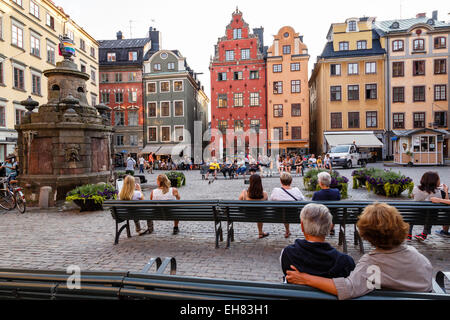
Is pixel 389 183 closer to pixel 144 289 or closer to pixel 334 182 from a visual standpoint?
pixel 334 182

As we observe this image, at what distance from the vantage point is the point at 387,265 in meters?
2.41

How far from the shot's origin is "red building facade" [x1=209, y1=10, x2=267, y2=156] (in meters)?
41.1

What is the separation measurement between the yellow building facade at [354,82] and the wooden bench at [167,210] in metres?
34.5

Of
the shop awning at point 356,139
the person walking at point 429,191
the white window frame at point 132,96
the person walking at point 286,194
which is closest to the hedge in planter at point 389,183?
the person walking at point 429,191

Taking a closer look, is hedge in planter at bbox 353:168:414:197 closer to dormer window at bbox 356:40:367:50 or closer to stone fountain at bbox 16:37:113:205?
stone fountain at bbox 16:37:113:205

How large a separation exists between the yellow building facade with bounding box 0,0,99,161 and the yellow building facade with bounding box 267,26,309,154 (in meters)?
25.4

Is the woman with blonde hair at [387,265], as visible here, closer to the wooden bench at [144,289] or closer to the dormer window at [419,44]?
the wooden bench at [144,289]

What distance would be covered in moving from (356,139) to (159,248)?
3481 cm

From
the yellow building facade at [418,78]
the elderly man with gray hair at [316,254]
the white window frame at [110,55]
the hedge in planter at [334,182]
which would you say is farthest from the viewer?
the white window frame at [110,55]

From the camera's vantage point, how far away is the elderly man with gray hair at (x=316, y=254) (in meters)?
2.49

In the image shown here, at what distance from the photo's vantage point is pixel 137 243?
639 centimetres

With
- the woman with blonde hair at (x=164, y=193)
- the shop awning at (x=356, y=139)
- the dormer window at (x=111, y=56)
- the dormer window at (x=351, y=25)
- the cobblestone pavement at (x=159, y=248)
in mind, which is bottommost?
the cobblestone pavement at (x=159, y=248)

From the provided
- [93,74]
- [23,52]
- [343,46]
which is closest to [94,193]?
[23,52]
